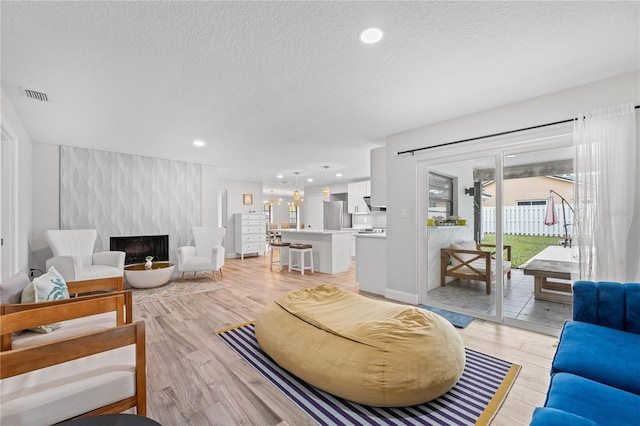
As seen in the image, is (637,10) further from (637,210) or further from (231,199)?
(231,199)

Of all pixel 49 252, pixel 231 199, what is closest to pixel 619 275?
pixel 49 252

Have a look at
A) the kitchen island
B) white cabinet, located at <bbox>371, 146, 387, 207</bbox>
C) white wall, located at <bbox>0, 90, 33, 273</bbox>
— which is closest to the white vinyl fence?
white cabinet, located at <bbox>371, 146, 387, 207</bbox>

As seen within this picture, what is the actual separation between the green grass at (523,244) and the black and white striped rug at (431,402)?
1.60 m

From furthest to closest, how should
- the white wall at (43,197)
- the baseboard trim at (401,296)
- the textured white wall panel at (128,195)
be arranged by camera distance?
1. the textured white wall panel at (128,195)
2. the white wall at (43,197)
3. the baseboard trim at (401,296)

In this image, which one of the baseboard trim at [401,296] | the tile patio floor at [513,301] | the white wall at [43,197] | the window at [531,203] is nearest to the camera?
the tile patio floor at [513,301]

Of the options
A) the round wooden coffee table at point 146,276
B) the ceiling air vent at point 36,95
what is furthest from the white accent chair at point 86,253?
the ceiling air vent at point 36,95

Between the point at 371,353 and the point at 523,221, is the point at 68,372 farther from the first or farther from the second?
the point at 523,221

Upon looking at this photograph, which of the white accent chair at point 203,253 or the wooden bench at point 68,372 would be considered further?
the white accent chair at point 203,253

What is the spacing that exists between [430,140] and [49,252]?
6238mm

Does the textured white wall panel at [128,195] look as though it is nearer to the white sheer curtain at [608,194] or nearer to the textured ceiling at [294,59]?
the textured ceiling at [294,59]

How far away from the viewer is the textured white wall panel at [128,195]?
464cm

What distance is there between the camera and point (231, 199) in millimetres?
8453

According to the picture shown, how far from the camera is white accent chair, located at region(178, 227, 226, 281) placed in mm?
5102

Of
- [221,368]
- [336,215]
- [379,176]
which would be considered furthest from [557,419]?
[336,215]
